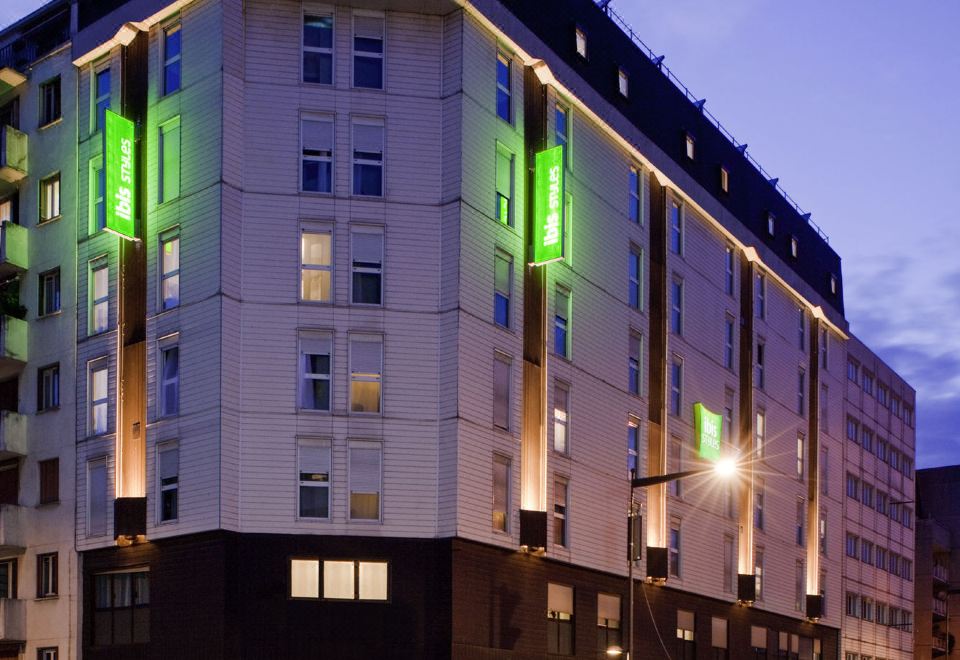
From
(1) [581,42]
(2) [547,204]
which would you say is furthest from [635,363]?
(1) [581,42]

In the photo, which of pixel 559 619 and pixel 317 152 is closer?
pixel 317 152

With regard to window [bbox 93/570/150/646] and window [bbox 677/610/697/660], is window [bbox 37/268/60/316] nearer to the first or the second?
window [bbox 93/570/150/646]

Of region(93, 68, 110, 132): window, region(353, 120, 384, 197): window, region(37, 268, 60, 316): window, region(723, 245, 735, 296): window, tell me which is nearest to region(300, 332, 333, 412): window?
region(353, 120, 384, 197): window

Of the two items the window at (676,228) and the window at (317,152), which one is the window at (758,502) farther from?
the window at (317,152)

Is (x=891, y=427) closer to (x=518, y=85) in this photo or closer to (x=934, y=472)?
(x=934, y=472)

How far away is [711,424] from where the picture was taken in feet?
194

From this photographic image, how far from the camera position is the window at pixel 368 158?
141 ft

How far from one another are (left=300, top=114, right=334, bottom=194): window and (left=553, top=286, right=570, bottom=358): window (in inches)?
361

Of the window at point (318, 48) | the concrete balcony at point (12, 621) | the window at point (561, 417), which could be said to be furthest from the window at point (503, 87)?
the concrete balcony at point (12, 621)

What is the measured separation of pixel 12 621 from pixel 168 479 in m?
8.78

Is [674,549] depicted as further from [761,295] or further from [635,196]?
[761,295]

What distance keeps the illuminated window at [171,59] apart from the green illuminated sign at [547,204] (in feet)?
38.2

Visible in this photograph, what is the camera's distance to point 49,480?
46.7 metres

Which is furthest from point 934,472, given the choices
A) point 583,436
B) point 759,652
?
point 583,436
